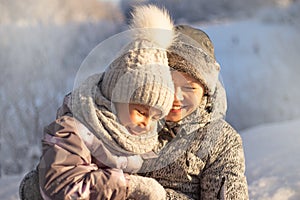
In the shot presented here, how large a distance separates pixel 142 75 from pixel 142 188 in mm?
278

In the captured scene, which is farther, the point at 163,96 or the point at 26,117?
the point at 26,117

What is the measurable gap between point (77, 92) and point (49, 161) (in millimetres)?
189

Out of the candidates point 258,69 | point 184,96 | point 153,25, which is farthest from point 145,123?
point 258,69

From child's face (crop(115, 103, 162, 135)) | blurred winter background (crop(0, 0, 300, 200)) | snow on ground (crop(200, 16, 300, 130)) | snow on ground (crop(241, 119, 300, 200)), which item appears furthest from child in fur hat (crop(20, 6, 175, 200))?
snow on ground (crop(200, 16, 300, 130))

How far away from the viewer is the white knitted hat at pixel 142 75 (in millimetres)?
1276

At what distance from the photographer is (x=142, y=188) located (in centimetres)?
133

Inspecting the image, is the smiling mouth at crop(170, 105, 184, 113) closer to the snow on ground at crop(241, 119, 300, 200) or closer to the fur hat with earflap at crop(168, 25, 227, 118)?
the fur hat with earflap at crop(168, 25, 227, 118)

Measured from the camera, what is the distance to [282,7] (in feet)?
22.5

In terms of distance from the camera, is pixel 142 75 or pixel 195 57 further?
pixel 195 57

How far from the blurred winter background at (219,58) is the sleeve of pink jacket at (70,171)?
54 centimetres

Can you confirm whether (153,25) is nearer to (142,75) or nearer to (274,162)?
(142,75)

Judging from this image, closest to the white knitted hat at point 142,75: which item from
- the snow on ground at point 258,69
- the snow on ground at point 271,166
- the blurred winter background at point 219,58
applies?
the blurred winter background at point 219,58

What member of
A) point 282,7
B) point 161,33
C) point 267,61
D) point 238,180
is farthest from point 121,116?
point 282,7

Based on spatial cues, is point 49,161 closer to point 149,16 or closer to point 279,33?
point 149,16
